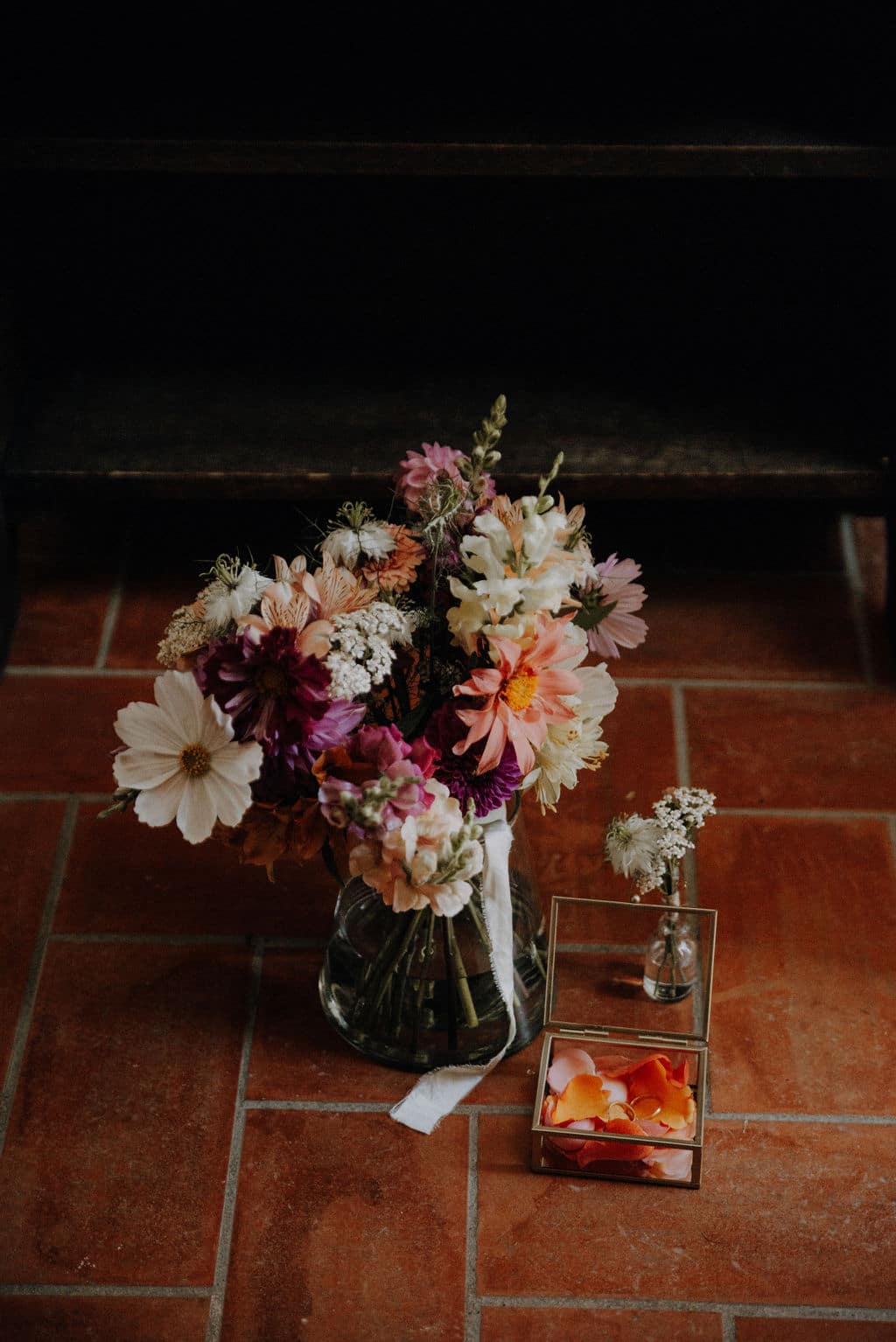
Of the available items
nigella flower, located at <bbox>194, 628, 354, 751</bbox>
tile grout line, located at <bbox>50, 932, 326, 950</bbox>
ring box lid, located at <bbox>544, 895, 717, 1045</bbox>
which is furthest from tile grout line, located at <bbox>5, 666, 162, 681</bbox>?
nigella flower, located at <bbox>194, 628, 354, 751</bbox>

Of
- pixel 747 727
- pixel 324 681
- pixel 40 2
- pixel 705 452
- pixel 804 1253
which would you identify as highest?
pixel 40 2

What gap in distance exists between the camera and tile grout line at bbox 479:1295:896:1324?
126 centimetres

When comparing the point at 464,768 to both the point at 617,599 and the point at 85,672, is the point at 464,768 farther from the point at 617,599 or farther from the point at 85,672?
the point at 85,672

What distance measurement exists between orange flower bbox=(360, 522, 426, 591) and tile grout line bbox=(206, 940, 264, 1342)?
610 millimetres

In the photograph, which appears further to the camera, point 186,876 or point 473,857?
point 186,876

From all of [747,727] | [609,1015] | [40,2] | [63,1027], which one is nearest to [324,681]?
[609,1015]

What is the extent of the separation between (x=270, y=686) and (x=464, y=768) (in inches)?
6.9

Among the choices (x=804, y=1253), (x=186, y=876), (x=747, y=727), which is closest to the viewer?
(x=804, y=1253)

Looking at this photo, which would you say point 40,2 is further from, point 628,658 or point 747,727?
point 747,727

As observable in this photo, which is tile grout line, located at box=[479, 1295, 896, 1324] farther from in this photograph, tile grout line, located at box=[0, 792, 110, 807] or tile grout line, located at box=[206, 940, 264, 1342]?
tile grout line, located at box=[0, 792, 110, 807]

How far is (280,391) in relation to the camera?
1946 mm

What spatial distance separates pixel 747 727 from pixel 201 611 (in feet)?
3.05

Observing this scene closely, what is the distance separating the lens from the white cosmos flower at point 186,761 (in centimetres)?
96

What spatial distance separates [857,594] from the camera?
1994mm
